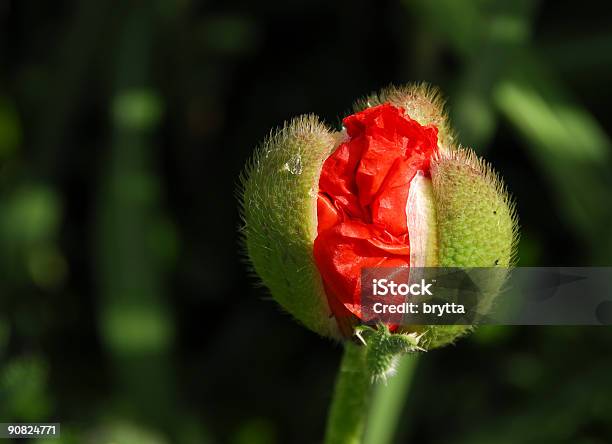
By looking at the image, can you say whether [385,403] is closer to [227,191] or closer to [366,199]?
[366,199]

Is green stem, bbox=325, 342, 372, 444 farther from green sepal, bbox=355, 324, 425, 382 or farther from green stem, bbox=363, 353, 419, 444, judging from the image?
green stem, bbox=363, 353, 419, 444

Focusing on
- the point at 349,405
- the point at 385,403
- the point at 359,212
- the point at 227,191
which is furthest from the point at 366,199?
the point at 227,191

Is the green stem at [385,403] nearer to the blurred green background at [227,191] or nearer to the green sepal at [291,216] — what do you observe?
the blurred green background at [227,191]

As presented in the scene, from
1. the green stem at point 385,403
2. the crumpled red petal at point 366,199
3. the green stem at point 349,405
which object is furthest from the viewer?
the green stem at point 385,403

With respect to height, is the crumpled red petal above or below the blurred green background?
below

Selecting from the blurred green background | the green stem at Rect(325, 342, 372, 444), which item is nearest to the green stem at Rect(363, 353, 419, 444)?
the blurred green background

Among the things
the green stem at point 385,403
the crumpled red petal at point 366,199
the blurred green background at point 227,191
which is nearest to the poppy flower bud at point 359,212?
the crumpled red petal at point 366,199

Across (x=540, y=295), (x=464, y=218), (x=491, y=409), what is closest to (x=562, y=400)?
(x=491, y=409)
